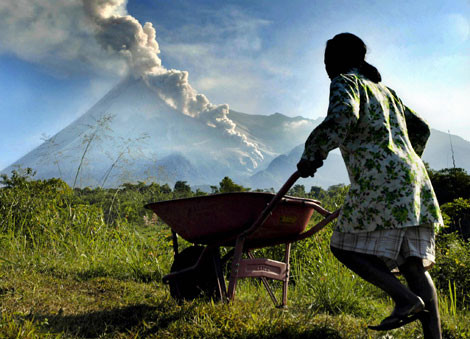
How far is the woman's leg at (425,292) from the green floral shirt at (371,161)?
0.70ft

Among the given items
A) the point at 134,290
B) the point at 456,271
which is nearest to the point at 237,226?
the point at 134,290

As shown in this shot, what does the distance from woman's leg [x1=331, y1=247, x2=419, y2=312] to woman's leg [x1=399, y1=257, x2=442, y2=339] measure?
98 mm

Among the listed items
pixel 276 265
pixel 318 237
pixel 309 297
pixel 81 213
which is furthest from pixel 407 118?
pixel 81 213

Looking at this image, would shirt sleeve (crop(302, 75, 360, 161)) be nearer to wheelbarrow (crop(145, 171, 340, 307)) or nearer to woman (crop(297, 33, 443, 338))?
woman (crop(297, 33, 443, 338))

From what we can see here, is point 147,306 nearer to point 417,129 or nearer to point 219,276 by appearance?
point 219,276

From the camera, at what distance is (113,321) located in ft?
7.42

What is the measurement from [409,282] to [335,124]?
0.78 metres

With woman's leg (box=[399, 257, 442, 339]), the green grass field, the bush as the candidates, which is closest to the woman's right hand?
woman's leg (box=[399, 257, 442, 339])

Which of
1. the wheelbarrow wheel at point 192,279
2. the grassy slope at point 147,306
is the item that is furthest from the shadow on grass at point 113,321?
the wheelbarrow wheel at point 192,279

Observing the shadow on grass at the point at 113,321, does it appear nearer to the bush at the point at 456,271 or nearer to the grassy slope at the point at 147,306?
the grassy slope at the point at 147,306

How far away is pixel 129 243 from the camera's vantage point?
450 cm

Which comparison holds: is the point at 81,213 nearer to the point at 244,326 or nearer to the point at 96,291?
the point at 96,291

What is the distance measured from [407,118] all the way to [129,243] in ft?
11.6

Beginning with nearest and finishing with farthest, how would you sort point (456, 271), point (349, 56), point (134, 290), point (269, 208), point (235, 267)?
1. point (349, 56)
2. point (269, 208)
3. point (235, 267)
4. point (134, 290)
5. point (456, 271)
